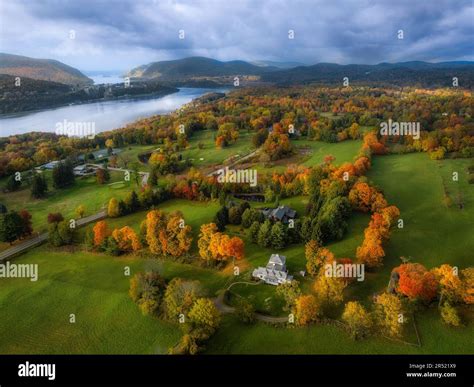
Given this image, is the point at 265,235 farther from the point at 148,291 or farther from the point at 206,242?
the point at 148,291

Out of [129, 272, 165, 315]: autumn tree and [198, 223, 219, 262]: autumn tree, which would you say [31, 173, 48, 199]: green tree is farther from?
[129, 272, 165, 315]: autumn tree

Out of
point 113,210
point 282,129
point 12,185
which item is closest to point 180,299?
point 113,210

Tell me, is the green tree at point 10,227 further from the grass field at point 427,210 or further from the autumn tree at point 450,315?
the autumn tree at point 450,315

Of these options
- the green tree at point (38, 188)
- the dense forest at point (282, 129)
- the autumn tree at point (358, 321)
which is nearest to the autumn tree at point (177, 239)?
the autumn tree at point (358, 321)

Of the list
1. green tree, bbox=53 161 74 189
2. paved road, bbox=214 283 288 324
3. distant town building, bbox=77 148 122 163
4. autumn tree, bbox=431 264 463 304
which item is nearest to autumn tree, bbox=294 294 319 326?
paved road, bbox=214 283 288 324

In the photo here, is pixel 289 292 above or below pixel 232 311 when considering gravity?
above

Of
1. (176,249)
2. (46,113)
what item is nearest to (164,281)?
(176,249)
